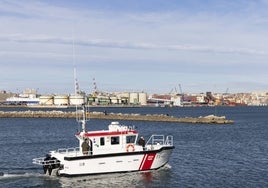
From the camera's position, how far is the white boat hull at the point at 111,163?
40.6 metres

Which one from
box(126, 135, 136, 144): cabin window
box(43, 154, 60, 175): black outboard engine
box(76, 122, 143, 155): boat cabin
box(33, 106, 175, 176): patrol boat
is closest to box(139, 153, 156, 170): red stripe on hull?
box(33, 106, 175, 176): patrol boat

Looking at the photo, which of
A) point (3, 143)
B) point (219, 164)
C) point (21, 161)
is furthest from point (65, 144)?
point (219, 164)

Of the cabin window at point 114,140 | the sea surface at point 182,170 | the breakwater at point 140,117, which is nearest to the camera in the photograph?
the sea surface at point 182,170

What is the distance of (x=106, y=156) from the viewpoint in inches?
1622

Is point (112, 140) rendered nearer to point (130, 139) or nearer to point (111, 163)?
point (130, 139)

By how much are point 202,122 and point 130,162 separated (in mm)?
92238

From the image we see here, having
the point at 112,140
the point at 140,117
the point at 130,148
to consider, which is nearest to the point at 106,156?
the point at 112,140

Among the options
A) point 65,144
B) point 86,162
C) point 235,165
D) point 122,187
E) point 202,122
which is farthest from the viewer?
point 202,122

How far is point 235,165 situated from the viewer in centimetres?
4994

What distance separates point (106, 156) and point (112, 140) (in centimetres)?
185

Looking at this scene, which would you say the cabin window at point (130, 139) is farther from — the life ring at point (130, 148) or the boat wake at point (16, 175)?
the boat wake at point (16, 175)

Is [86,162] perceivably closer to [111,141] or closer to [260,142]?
Answer: [111,141]

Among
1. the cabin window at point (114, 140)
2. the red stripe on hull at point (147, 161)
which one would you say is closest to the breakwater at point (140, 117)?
the red stripe on hull at point (147, 161)

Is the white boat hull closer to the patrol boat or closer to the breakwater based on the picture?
the patrol boat
